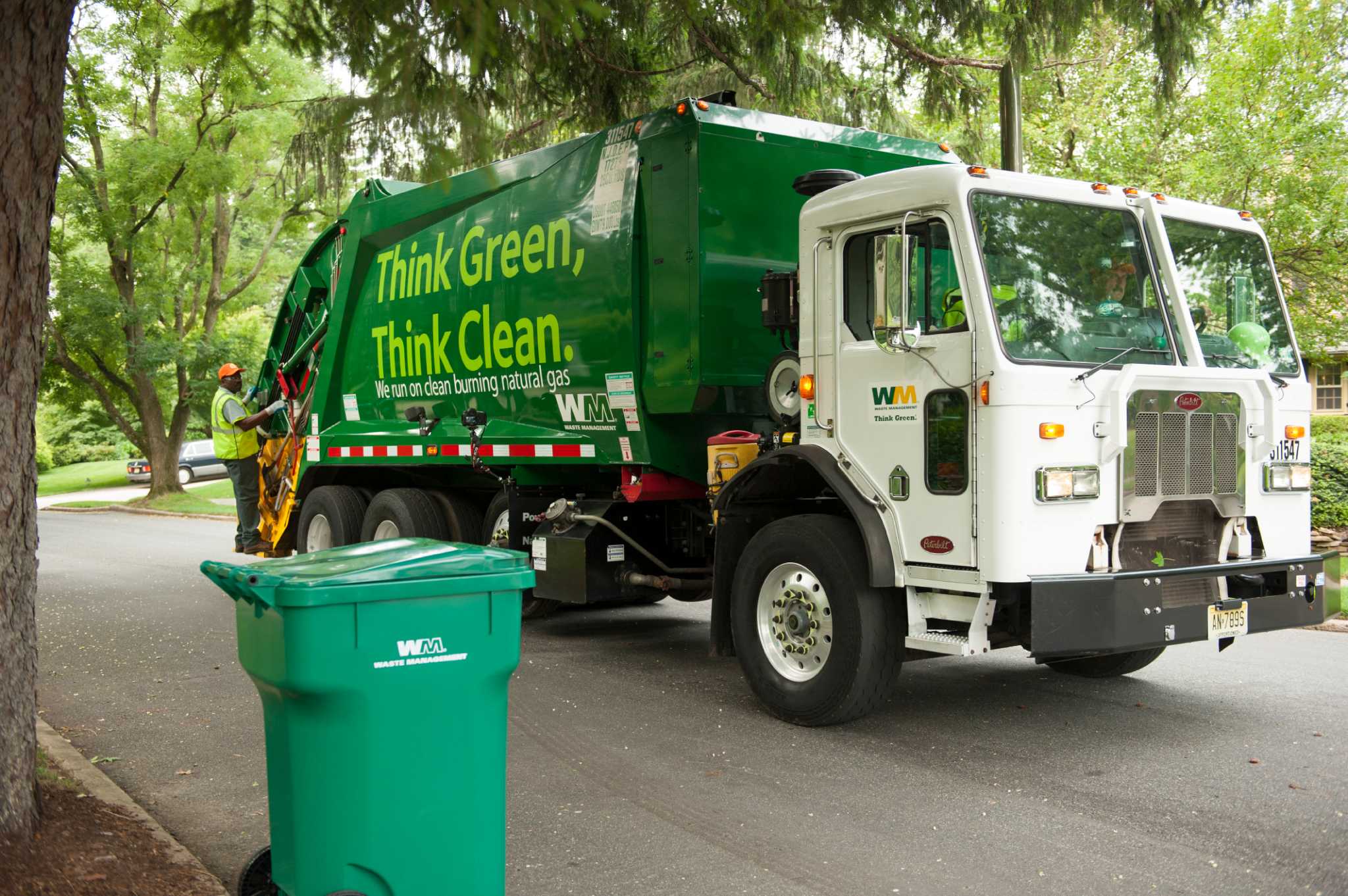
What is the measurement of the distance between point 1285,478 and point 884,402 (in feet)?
6.48

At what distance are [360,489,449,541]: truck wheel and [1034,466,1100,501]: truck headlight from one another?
17.3ft

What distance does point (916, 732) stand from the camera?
592cm

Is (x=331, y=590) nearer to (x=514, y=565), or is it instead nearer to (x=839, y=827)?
(x=514, y=565)

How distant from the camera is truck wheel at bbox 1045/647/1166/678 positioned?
6746mm

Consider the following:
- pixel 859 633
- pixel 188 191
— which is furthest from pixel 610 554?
pixel 188 191

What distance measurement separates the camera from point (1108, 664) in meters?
6.86

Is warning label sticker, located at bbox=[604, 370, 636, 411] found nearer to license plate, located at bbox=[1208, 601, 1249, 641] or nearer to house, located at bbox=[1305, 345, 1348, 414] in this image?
license plate, located at bbox=[1208, 601, 1249, 641]

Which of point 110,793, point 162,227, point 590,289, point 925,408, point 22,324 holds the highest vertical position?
point 162,227

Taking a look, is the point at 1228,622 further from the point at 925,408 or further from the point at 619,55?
the point at 619,55

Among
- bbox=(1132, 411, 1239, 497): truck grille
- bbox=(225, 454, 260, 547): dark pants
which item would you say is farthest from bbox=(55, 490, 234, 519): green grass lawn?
bbox=(1132, 411, 1239, 497): truck grille

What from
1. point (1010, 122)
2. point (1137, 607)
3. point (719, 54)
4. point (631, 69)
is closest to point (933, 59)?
point (1010, 122)

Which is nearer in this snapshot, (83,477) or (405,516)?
(405,516)

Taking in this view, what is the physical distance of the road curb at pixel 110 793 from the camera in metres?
3.89

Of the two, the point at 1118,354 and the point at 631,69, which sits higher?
the point at 631,69
